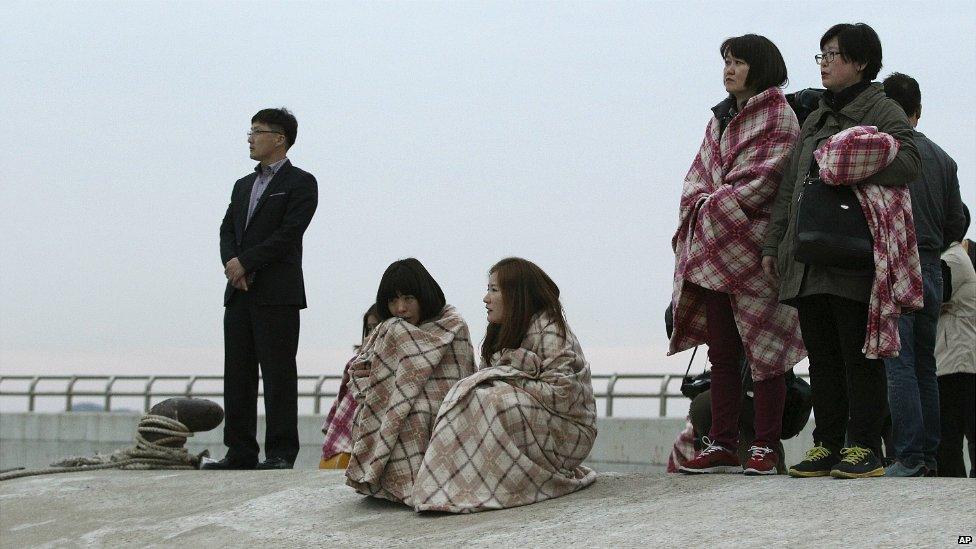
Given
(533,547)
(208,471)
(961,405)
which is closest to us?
(533,547)

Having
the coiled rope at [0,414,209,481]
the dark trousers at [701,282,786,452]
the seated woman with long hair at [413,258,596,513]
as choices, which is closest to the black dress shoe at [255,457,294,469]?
the coiled rope at [0,414,209,481]

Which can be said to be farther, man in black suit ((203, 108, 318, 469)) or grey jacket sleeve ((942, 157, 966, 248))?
man in black suit ((203, 108, 318, 469))

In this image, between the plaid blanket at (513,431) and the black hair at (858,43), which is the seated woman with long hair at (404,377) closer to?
the plaid blanket at (513,431)

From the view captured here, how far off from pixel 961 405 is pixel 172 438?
15.9 feet

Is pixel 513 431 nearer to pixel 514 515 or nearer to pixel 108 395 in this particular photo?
pixel 514 515

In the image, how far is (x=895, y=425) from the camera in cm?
625

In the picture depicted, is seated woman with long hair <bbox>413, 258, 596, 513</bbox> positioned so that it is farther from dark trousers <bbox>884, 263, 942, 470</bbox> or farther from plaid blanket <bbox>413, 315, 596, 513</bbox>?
dark trousers <bbox>884, 263, 942, 470</bbox>

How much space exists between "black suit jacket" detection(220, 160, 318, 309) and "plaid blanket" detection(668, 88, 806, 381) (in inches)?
109

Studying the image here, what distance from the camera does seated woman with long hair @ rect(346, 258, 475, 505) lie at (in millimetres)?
6426

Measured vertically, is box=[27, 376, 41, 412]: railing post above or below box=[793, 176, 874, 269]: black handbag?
below

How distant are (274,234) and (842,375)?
3.77 meters

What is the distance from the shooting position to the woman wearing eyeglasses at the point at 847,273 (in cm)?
562

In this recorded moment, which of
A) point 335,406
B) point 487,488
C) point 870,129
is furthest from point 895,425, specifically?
point 335,406

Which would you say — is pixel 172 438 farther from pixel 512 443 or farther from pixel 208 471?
pixel 512 443
